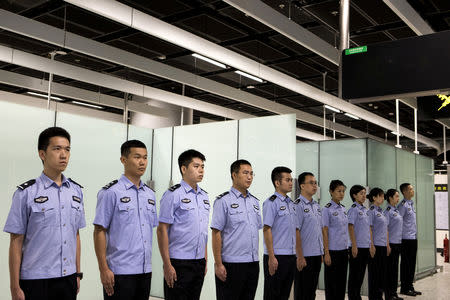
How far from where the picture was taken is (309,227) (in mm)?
5117

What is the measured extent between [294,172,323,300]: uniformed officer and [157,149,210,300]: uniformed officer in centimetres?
153

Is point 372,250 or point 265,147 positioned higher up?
point 265,147

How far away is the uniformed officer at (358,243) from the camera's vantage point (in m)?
5.90

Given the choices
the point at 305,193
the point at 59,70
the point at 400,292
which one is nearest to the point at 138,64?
the point at 59,70

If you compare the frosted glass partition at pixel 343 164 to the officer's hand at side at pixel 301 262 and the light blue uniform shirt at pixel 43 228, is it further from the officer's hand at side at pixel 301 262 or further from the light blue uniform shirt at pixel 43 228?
the light blue uniform shirt at pixel 43 228

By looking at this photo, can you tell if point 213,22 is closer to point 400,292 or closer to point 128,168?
point 128,168

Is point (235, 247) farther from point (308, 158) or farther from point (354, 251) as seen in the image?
point (308, 158)

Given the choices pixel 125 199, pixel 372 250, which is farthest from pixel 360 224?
pixel 125 199

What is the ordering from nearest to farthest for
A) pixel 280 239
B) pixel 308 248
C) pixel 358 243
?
pixel 280 239
pixel 308 248
pixel 358 243

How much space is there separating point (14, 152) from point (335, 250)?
12.6 ft

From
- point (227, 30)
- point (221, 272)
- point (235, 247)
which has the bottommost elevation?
point (221, 272)

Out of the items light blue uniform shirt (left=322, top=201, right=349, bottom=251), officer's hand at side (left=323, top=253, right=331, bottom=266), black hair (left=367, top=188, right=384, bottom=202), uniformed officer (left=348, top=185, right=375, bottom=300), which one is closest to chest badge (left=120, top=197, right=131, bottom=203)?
officer's hand at side (left=323, top=253, right=331, bottom=266)

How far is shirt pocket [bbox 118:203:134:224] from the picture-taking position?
3191mm

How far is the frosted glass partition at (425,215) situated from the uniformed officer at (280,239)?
5.48m
